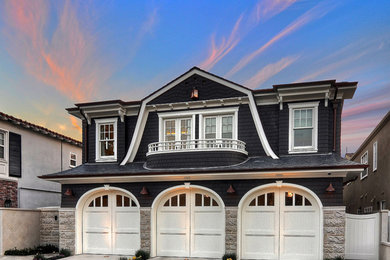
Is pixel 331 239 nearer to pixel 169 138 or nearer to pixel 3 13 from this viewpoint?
pixel 169 138

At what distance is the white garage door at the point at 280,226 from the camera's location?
9266mm

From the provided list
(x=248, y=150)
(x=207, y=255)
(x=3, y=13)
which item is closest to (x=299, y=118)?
(x=248, y=150)

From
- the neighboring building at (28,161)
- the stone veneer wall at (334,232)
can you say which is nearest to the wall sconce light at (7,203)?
the neighboring building at (28,161)

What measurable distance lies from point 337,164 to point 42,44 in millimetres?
15566

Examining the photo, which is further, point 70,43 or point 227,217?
point 70,43

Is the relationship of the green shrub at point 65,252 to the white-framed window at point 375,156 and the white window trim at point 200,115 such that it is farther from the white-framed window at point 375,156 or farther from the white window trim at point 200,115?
the white-framed window at point 375,156

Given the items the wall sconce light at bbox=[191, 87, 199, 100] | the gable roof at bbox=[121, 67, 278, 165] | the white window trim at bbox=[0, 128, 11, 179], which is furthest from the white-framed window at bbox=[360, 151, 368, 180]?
the white window trim at bbox=[0, 128, 11, 179]

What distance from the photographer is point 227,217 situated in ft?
31.9

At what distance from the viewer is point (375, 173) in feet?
45.5

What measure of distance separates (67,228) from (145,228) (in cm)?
349

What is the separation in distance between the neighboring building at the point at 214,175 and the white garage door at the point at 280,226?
3 cm

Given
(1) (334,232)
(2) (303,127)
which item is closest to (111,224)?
(1) (334,232)

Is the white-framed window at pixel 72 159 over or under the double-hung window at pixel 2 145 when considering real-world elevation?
under

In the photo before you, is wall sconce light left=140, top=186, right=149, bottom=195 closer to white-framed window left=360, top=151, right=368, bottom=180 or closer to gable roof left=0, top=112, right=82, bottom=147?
gable roof left=0, top=112, right=82, bottom=147
